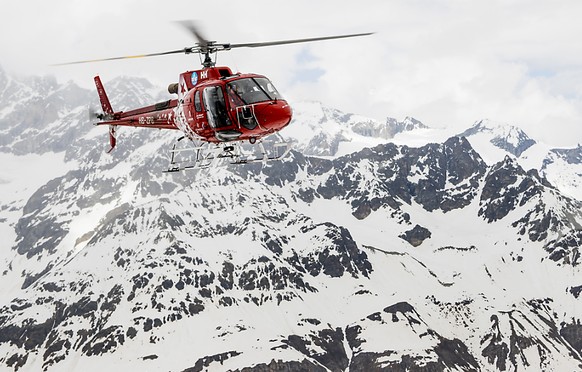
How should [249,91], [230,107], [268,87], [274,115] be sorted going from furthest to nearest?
[230,107] < [268,87] < [249,91] < [274,115]

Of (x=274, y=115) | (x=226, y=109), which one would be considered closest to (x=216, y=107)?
(x=226, y=109)

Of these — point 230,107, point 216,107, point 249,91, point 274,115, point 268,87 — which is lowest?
point 274,115

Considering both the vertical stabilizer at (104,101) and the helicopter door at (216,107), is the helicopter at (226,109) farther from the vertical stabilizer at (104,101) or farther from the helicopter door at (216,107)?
the vertical stabilizer at (104,101)

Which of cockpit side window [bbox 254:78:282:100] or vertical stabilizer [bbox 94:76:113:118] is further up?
vertical stabilizer [bbox 94:76:113:118]

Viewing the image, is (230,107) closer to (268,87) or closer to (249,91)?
(249,91)

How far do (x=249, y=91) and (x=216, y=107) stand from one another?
298 centimetres

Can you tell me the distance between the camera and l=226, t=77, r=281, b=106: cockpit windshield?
49.6 meters

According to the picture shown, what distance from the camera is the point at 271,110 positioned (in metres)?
49.2

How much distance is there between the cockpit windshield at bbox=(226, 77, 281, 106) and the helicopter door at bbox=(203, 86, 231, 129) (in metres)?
1.00

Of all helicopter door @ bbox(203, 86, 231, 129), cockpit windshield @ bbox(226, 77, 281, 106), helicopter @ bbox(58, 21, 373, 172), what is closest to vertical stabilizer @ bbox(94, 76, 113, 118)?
Result: helicopter @ bbox(58, 21, 373, 172)

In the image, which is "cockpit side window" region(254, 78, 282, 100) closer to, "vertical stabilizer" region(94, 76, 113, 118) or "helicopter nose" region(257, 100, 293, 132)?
"helicopter nose" region(257, 100, 293, 132)

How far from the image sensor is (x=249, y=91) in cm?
4962

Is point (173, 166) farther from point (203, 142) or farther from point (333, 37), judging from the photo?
point (333, 37)

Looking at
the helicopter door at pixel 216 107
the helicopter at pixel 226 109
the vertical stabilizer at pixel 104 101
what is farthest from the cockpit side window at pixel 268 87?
the vertical stabilizer at pixel 104 101
